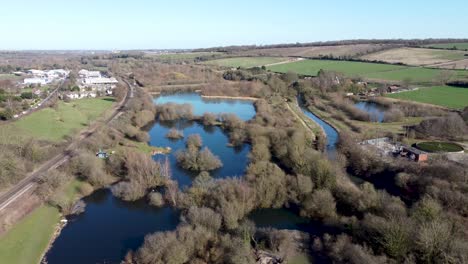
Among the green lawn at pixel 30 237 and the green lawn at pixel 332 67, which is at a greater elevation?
the green lawn at pixel 332 67

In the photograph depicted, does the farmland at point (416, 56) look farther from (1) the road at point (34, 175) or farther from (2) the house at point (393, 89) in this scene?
(1) the road at point (34, 175)

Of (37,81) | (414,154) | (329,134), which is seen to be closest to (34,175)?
(329,134)

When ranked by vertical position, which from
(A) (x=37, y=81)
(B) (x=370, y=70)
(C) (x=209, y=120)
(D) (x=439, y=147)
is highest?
(B) (x=370, y=70)

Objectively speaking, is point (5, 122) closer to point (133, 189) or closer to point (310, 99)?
point (133, 189)

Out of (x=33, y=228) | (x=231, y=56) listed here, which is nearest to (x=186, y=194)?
(x=33, y=228)

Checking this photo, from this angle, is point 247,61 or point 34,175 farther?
point 247,61

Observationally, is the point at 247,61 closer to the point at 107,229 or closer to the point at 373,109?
the point at 373,109

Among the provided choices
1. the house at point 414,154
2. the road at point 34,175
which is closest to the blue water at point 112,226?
the road at point 34,175
